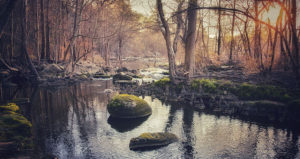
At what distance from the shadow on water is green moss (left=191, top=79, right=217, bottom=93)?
6.11m

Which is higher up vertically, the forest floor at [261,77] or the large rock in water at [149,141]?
the forest floor at [261,77]

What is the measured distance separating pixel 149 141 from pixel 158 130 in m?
1.82

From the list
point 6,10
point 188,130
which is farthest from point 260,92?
point 6,10

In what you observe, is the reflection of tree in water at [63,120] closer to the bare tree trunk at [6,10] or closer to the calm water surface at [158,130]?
the calm water surface at [158,130]

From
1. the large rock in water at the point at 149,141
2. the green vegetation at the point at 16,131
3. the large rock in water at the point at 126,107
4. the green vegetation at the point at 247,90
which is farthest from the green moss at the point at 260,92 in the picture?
the green vegetation at the point at 16,131

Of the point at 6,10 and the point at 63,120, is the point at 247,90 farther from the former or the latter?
the point at 6,10

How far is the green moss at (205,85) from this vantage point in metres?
15.1

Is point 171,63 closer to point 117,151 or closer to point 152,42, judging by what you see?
point 117,151

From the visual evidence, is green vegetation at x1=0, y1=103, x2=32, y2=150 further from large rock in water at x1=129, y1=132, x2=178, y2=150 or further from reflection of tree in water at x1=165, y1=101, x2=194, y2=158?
reflection of tree in water at x1=165, y1=101, x2=194, y2=158

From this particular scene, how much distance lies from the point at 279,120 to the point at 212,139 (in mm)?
4840

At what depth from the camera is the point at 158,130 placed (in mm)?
9547

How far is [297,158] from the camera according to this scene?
23.2ft

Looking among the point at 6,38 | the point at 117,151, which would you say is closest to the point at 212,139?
the point at 117,151

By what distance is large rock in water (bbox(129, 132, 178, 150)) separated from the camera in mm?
7723
